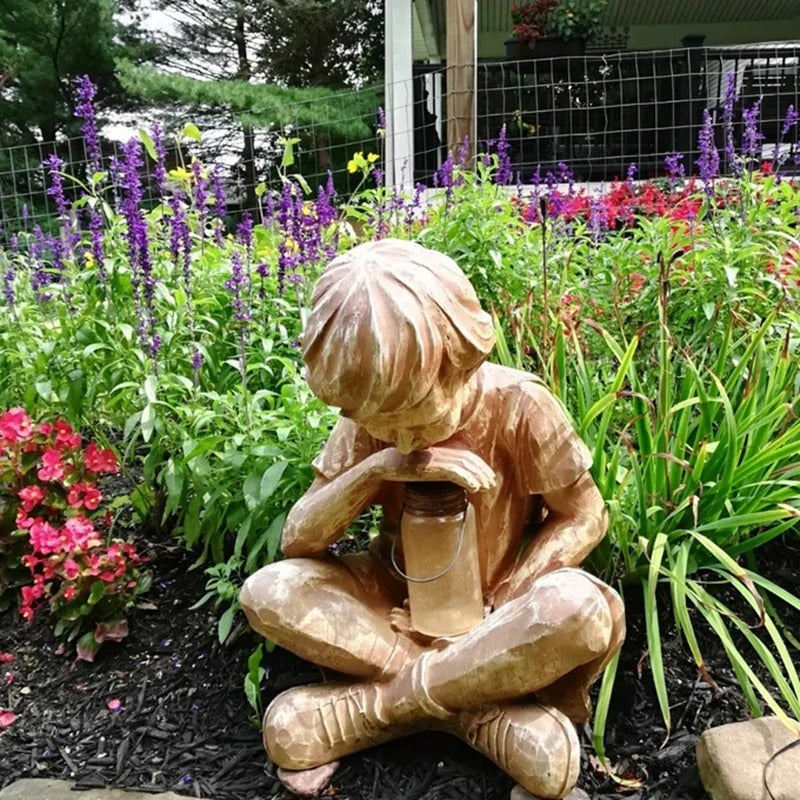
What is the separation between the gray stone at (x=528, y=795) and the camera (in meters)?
1.61

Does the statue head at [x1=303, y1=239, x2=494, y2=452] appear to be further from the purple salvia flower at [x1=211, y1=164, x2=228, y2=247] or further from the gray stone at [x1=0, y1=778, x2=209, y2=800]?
the purple salvia flower at [x1=211, y1=164, x2=228, y2=247]

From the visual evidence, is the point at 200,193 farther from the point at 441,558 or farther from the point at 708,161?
the point at 708,161

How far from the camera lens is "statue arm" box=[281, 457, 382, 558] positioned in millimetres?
1665

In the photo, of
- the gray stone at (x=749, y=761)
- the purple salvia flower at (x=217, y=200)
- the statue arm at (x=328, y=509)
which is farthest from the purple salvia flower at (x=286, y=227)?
the gray stone at (x=749, y=761)

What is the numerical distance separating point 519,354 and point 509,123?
704 cm

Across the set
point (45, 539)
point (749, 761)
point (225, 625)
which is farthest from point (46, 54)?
point (749, 761)

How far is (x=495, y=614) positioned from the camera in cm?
164

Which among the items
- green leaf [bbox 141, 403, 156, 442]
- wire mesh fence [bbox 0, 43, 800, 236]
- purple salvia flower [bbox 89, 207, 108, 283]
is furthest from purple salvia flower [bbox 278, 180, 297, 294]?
wire mesh fence [bbox 0, 43, 800, 236]

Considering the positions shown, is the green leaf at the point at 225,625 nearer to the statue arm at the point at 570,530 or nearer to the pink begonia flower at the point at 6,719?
the pink begonia flower at the point at 6,719

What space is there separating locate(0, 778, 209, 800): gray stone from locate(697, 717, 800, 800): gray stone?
3.62 ft

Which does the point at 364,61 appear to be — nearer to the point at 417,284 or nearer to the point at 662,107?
the point at 662,107

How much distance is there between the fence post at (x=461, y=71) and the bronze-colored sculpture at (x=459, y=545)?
374cm

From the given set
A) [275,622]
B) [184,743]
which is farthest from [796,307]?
[184,743]

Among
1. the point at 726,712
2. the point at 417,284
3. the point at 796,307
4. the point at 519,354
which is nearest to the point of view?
the point at 417,284
